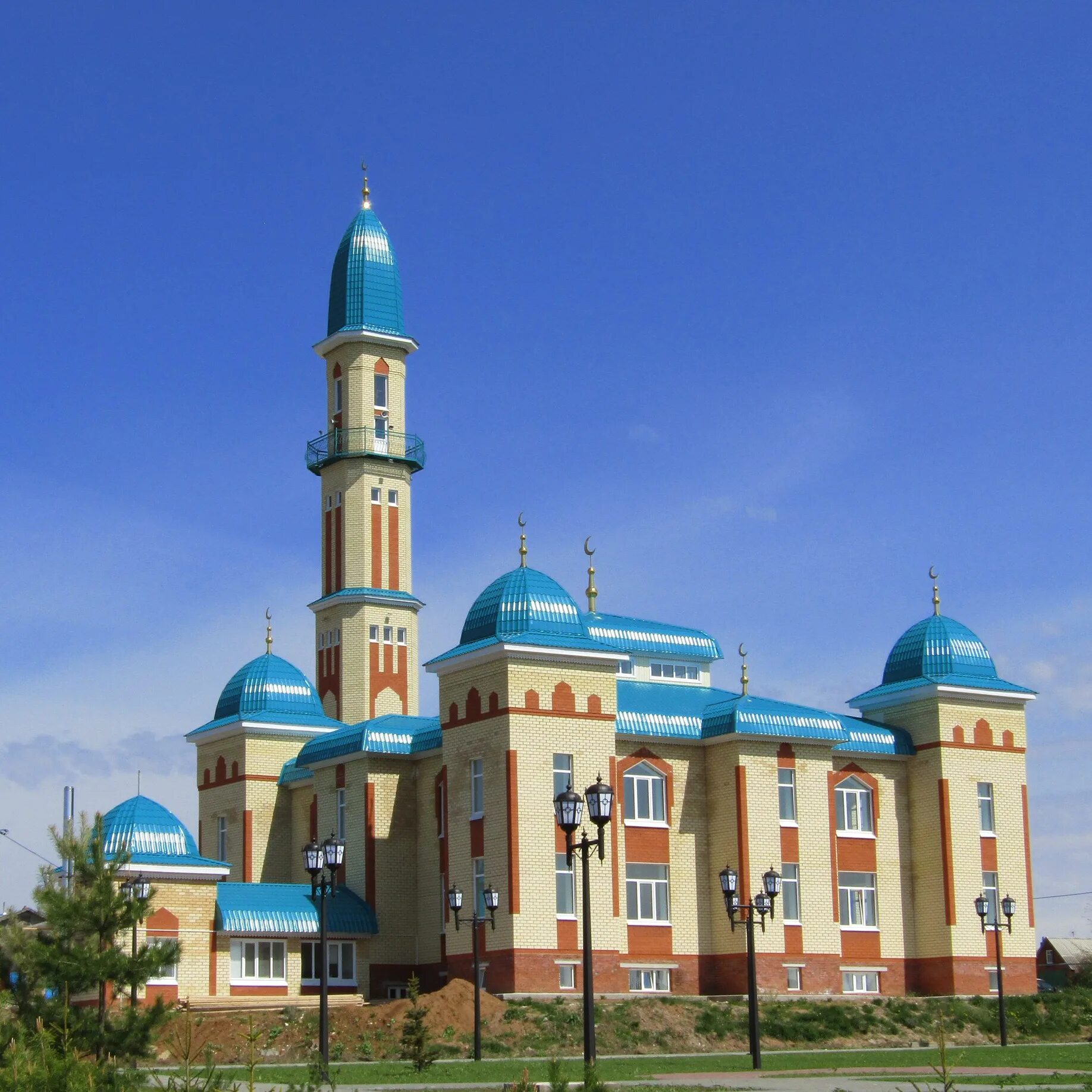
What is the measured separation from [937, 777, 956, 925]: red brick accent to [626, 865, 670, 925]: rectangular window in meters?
8.98

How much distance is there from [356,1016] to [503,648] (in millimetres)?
10132

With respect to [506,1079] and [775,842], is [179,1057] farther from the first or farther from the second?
[775,842]

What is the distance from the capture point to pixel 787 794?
47.3 meters

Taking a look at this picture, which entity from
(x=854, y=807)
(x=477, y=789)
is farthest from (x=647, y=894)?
(x=854, y=807)

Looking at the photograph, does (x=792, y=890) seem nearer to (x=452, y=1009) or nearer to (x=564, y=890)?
(x=564, y=890)

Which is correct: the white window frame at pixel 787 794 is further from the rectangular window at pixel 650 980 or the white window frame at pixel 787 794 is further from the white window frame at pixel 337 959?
the white window frame at pixel 337 959

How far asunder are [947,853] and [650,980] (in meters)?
10.2

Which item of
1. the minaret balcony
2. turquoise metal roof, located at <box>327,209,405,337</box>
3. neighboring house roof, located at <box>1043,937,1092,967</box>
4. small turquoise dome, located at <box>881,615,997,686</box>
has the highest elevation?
turquoise metal roof, located at <box>327,209,405,337</box>

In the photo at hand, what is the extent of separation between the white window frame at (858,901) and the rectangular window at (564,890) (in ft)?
29.7

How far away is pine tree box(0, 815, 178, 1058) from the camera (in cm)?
2381

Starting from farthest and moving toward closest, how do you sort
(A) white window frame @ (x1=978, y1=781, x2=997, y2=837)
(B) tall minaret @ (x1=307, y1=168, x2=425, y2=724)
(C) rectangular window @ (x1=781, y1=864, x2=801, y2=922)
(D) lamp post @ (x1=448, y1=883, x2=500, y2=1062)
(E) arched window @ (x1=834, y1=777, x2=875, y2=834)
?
(B) tall minaret @ (x1=307, y1=168, x2=425, y2=724), (A) white window frame @ (x1=978, y1=781, x2=997, y2=837), (E) arched window @ (x1=834, y1=777, x2=875, y2=834), (C) rectangular window @ (x1=781, y1=864, x2=801, y2=922), (D) lamp post @ (x1=448, y1=883, x2=500, y2=1062)

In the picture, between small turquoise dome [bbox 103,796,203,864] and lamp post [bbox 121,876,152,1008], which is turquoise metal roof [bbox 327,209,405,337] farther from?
lamp post [bbox 121,876,152,1008]

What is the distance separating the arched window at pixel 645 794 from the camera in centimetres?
4572

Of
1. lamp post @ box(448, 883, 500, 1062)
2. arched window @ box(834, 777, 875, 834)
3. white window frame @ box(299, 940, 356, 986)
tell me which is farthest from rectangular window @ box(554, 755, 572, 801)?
arched window @ box(834, 777, 875, 834)
